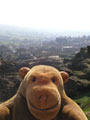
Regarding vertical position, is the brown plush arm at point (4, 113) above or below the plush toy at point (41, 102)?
below

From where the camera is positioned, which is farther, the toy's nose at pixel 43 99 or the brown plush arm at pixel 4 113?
the brown plush arm at pixel 4 113

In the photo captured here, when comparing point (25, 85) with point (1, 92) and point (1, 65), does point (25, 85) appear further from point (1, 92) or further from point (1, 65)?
point (1, 65)

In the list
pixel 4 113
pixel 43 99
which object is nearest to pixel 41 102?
pixel 43 99

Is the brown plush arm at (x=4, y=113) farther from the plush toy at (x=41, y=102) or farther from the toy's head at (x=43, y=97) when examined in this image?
the toy's head at (x=43, y=97)

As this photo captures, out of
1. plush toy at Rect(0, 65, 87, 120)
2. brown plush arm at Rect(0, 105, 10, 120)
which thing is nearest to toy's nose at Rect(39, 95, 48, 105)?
plush toy at Rect(0, 65, 87, 120)

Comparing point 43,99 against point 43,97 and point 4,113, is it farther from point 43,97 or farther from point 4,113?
point 4,113

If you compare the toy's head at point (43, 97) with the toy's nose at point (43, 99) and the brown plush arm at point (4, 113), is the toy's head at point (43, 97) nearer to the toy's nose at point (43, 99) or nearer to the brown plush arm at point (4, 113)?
the toy's nose at point (43, 99)

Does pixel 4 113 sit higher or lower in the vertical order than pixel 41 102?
lower

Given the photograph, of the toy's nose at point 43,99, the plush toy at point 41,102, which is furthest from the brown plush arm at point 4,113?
the toy's nose at point 43,99
